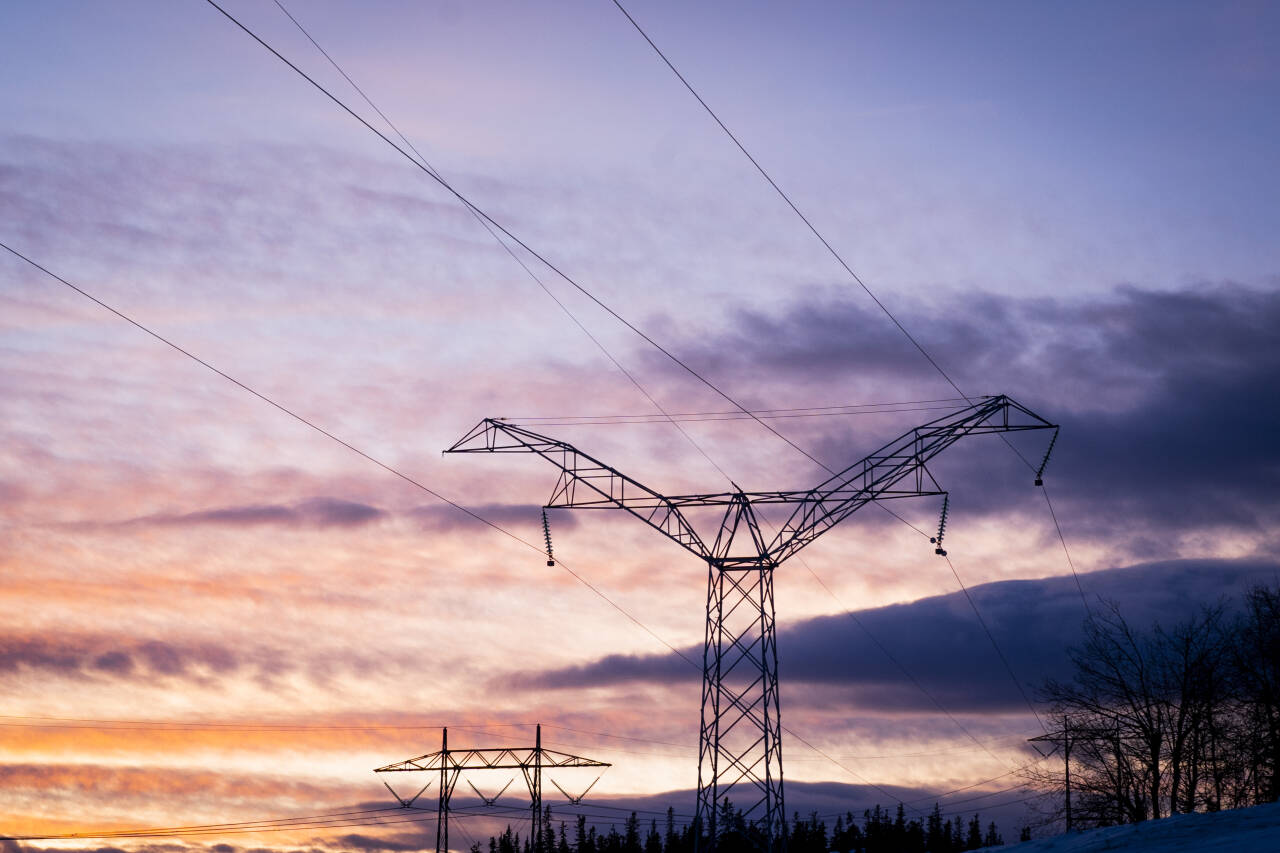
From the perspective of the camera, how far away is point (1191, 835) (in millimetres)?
34281

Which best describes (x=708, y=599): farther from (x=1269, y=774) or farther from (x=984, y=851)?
(x=1269, y=774)

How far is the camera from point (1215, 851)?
3022 centimetres

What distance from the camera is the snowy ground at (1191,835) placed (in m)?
31.2

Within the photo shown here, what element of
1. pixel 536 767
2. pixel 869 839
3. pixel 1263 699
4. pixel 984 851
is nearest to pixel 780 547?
pixel 984 851

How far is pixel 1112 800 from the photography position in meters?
78.9

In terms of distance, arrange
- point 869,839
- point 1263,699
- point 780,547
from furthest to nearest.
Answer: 1. point 869,839
2. point 1263,699
3. point 780,547

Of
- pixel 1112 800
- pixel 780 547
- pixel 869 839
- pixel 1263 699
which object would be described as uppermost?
pixel 780 547

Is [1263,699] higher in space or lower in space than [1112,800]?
higher

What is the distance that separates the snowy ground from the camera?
31241 millimetres

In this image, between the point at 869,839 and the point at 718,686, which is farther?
the point at 869,839

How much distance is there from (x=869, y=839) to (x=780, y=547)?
146455mm

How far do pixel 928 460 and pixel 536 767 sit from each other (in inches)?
1463

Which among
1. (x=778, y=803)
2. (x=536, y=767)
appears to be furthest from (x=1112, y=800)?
(x=778, y=803)

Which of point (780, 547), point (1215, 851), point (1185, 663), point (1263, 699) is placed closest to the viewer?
point (1215, 851)
